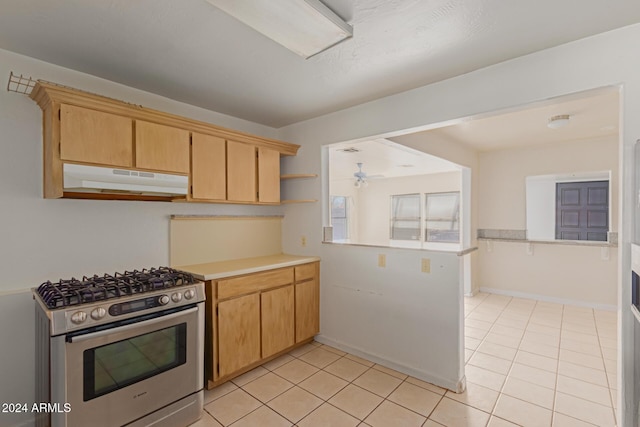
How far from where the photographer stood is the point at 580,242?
4.50 m

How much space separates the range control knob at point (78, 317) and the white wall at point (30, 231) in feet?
2.43

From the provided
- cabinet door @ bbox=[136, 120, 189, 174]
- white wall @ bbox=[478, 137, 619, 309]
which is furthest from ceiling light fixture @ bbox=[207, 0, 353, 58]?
white wall @ bbox=[478, 137, 619, 309]

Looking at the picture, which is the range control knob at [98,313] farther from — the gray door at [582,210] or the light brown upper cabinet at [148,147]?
the gray door at [582,210]

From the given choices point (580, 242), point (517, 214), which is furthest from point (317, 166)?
point (580, 242)

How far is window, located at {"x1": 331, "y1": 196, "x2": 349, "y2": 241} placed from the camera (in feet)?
28.7

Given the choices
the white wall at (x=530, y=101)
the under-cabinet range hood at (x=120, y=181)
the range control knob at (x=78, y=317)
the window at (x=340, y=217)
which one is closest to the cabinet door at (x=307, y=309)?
the white wall at (x=530, y=101)

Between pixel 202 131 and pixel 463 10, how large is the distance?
6.94ft

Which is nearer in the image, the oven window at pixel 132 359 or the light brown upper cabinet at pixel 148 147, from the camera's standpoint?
the oven window at pixel 132 359

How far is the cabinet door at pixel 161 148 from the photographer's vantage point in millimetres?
2221

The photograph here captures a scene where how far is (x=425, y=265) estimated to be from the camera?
102 inches

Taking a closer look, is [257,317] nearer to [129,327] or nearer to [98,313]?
[129,327]

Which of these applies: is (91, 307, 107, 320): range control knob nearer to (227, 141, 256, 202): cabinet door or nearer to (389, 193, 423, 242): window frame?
(227, 141, 256, 202): cabinet door

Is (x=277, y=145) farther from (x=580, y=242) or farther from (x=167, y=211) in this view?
(x=580, y=242)

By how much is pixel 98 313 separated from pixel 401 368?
2.40 m
